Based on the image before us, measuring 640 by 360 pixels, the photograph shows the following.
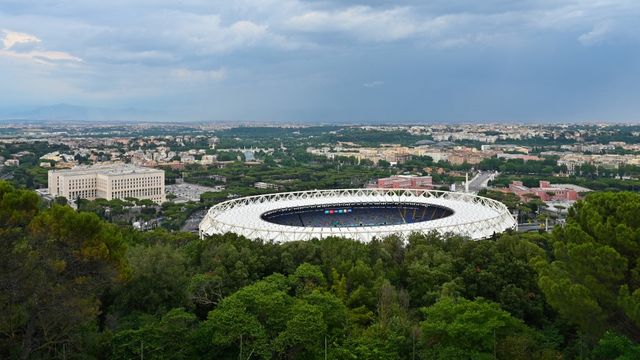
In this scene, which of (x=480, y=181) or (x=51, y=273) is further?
(x=480, y=181)

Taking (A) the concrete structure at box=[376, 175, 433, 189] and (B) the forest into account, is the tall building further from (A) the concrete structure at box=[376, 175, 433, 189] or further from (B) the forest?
(B) the forest

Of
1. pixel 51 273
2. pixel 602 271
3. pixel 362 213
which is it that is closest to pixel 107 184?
pixel 362 213

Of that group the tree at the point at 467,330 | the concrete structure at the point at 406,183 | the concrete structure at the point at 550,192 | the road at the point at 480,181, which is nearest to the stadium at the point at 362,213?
the tree at the point at 467,330

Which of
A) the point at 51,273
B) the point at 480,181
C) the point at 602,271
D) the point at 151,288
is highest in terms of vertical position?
the point at 602,271

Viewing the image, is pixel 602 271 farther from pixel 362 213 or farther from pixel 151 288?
pixel 362 213

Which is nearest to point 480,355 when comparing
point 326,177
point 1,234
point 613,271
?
point 613,271

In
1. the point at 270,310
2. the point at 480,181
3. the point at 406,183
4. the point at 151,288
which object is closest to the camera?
the point at 270,310
